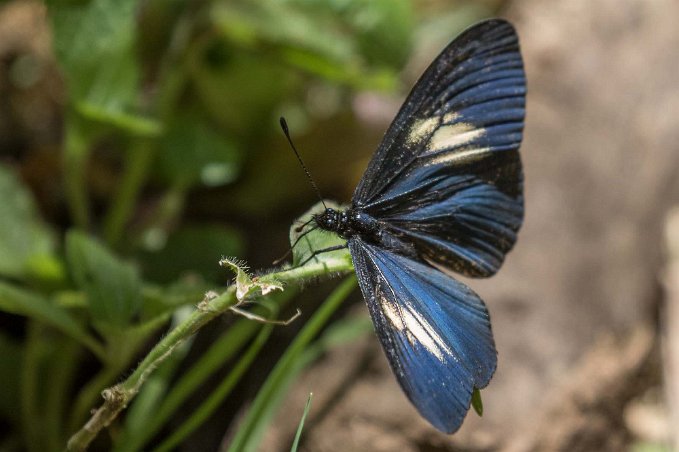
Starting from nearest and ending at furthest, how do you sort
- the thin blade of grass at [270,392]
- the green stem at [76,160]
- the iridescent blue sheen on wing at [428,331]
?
the iridescent blue sheen on wing at [428,331] → the thin blade of grass at [270,392] → the green stem at [76,160]

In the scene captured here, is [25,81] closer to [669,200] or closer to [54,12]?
[54,12]

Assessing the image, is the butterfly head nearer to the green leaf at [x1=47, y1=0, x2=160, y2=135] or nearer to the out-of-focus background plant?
the out-of-focus background plant

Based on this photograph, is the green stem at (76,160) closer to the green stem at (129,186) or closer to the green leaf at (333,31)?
the green stem at (129,186)

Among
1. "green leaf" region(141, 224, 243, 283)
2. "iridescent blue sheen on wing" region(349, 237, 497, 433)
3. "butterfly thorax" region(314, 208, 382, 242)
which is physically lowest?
"iridescent blue sheen on wing" region(349, 237, 497, 433)

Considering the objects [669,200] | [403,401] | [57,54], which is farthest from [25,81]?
[669,200]

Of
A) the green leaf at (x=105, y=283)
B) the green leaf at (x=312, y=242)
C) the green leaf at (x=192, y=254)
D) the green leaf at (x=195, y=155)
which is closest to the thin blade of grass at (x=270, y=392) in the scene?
the green leaf at (x=312, y=242)

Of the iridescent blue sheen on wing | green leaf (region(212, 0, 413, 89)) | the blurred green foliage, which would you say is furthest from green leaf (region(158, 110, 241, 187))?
the iridescent blue sheen on wing
